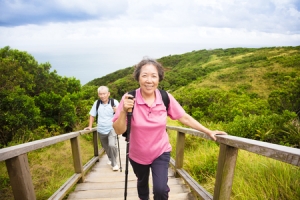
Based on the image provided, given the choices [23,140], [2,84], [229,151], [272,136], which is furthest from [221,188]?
[2,84]

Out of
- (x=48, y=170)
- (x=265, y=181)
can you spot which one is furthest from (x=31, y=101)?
(x=265, y=181)

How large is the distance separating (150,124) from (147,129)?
6cm

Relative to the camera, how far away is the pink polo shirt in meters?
2.02

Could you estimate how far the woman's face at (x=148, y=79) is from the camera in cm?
204

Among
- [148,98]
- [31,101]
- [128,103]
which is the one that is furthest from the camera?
[31,101]

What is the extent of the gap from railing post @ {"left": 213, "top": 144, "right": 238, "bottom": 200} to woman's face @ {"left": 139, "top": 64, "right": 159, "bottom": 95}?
3.13ft

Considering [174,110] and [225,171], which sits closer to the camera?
[225,171]

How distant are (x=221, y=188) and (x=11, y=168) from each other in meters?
1.97

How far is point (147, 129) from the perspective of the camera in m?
2.02

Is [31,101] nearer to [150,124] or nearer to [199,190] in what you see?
[150,124]

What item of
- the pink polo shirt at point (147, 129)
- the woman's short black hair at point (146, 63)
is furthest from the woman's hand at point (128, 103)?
the woman's short black hair at point (146, 63)

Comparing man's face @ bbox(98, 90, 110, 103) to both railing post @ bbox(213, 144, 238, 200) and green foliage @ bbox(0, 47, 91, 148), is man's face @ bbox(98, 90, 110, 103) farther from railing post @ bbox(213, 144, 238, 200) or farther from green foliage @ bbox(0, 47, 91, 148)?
green foliage @ bbox(0, 47, 91, 148)

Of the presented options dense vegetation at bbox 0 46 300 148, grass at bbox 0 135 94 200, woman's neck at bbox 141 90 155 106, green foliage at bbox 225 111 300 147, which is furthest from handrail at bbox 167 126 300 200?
green foliage at bbox 225 111 300 147

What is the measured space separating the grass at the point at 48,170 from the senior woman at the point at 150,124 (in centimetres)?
186
